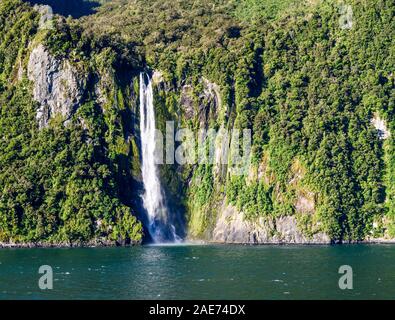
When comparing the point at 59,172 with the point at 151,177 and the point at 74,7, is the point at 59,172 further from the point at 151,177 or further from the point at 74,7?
the point at 74,7

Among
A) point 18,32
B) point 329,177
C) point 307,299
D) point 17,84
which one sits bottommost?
point 307,299

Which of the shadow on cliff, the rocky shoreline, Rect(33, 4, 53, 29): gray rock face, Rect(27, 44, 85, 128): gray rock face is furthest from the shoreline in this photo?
the shadow on cliff

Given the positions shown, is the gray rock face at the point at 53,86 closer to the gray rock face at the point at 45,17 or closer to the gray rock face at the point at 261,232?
the gray rock face at the point at 45,17

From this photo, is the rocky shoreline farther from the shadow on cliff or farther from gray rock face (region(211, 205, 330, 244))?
the shadow on cliff

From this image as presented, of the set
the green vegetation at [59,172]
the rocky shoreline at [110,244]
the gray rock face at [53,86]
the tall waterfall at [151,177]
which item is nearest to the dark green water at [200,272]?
the rocky shoreline at [110,244]

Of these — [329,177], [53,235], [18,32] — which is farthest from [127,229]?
[18,32]

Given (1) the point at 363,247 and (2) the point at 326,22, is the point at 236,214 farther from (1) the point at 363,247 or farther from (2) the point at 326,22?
(2) the point at 326,22
